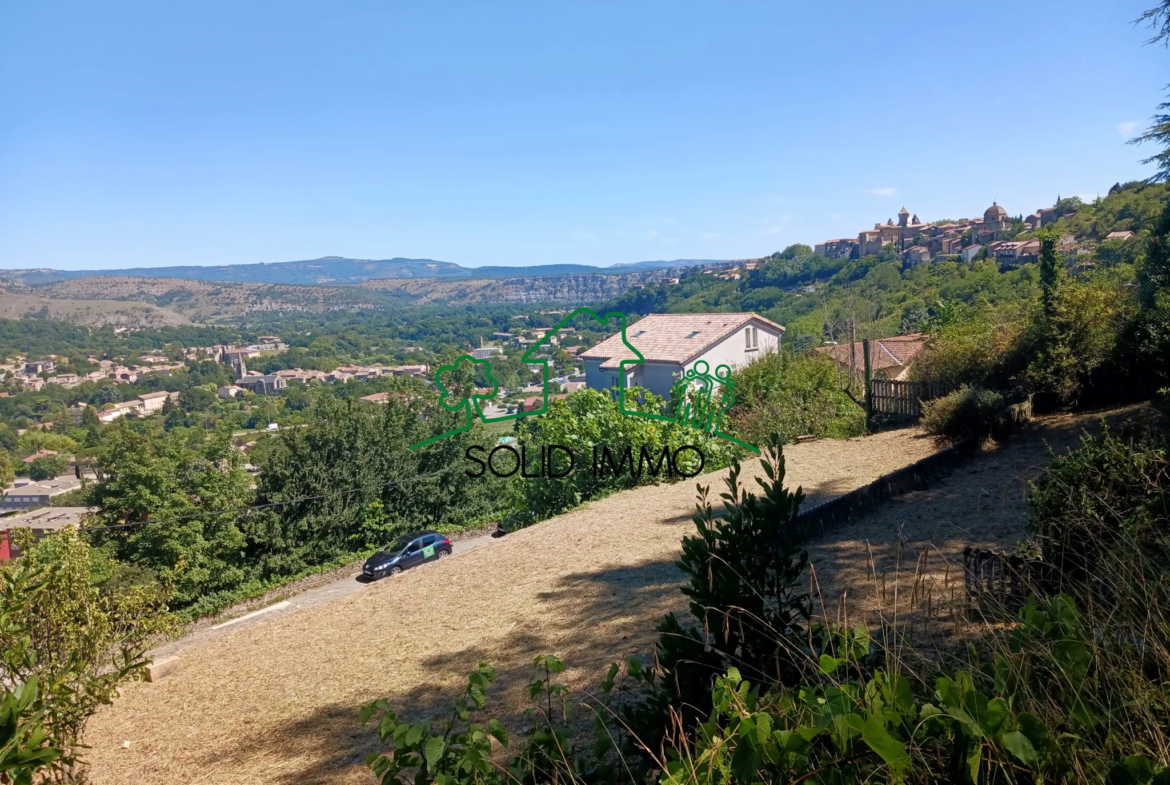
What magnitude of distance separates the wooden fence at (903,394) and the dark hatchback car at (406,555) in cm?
974

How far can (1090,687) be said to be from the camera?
6.02ft

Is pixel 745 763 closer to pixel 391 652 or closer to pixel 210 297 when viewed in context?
pixel 391 652

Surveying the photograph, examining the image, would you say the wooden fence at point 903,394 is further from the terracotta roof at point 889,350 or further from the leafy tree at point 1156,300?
the terracotta roof at point 889,350

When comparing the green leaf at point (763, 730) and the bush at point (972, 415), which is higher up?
the green leaf at point (763, 730)

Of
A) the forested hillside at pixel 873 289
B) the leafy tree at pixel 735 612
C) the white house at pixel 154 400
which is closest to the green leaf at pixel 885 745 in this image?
the leafy tree at pixel 735 612

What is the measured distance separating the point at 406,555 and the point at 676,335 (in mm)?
9440

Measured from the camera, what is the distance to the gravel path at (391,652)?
4.71 m

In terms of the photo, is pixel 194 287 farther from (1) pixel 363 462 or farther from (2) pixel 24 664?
(2) pixel 24 664

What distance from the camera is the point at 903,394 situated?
1333 centimetres

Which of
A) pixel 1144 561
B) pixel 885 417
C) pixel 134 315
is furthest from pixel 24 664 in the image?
pixel 134 315

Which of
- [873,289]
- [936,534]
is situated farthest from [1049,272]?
[873,289]

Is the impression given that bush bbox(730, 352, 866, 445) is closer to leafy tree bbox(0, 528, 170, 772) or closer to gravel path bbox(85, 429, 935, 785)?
gravel path bbox(85, 429, 935, 785)

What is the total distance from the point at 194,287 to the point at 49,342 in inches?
2529

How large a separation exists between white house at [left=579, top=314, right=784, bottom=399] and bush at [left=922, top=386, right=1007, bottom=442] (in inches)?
268
